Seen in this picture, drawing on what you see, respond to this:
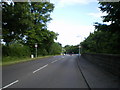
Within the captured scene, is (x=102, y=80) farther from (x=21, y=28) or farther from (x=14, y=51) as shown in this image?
(x=14, y=51)

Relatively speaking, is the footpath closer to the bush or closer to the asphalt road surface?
the asphalt road surface

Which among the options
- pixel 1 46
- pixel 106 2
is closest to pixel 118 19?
pixel 106 2

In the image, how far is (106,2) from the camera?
1188 centimetres

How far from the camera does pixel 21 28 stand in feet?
84.3

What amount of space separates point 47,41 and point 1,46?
22915 millimetres

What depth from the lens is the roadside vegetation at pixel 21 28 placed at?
23875 mm

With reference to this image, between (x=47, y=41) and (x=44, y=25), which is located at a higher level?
(x=44, y=25)

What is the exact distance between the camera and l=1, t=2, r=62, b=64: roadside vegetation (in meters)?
23.9

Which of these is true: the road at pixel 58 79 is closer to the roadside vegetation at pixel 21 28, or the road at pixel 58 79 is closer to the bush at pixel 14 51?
the roadside vegetation at pixel 21 28

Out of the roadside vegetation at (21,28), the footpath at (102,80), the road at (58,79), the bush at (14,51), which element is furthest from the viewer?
the bush at (14,51)

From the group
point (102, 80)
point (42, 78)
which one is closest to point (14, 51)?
point (42, 78)

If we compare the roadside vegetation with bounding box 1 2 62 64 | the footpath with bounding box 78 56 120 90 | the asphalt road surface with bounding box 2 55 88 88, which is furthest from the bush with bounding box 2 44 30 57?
the footpath with bounding box 78 56 120 90

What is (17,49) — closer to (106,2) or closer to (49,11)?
(49,11)

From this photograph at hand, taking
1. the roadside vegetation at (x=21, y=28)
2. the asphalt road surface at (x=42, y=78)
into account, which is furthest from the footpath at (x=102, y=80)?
the roadside vegetation at (x=21, y=28)
